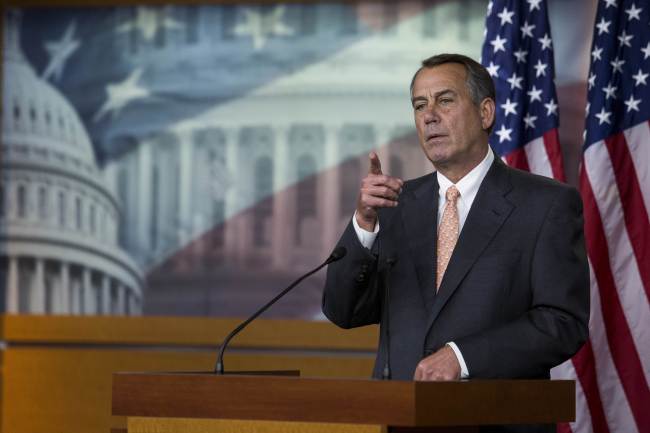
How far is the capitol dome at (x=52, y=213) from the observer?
246 inches

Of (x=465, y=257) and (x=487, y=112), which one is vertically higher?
(x=487, y=112)

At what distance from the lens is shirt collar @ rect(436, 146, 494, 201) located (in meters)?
2.88

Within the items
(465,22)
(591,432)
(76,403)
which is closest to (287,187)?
(465,22)

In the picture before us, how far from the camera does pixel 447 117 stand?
2.88 meters

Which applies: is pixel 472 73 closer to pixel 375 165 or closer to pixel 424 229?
pixel 424 229

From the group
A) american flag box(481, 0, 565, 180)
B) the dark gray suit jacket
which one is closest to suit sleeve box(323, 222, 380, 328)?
the dark gray suit jacket

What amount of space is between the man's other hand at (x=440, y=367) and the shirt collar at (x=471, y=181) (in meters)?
0.58

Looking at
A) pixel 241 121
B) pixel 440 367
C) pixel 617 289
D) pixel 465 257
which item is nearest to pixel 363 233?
pixel 465 257

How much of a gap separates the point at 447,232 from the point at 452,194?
0.12m

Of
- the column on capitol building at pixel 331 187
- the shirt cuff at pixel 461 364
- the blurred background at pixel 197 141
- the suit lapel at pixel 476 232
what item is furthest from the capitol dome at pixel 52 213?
the shirt cuff at pixel 461 364

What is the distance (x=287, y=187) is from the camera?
20.0 ft

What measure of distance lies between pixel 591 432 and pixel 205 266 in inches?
107

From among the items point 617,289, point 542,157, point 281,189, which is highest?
point 542,157

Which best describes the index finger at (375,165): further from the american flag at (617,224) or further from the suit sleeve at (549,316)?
the american flag at (617,224)
